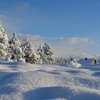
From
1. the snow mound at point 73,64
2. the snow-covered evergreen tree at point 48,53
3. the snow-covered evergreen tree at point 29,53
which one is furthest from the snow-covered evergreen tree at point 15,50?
the snow mound at point 73,64

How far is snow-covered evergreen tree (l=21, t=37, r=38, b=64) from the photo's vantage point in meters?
33.4

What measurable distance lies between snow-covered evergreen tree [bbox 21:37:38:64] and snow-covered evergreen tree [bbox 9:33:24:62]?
2772 mm

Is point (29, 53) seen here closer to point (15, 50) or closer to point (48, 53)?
point (15, 50)

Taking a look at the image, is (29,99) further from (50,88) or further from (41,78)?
(41,78)

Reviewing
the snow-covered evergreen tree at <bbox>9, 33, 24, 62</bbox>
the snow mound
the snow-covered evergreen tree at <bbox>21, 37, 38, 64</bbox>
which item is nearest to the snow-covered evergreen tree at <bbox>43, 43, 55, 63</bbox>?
the snow-covered evergreen tree at <bbox>21, 37, 38, 64</bbox>

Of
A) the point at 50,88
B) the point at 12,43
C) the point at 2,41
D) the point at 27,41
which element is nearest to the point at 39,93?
the point at 50,88

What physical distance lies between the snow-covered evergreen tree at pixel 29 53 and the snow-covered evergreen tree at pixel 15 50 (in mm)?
2772

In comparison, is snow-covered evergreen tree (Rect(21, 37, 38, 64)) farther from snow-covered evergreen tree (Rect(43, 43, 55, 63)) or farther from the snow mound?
the snow mound

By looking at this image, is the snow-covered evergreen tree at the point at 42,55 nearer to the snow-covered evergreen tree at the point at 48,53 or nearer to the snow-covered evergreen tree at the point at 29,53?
the snow-covered evergreen tree at the point at 48,53

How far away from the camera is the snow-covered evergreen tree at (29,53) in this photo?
33.4 metres

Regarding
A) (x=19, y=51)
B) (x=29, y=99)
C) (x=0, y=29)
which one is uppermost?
(x=0, y=29)

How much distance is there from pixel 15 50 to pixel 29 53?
452cm

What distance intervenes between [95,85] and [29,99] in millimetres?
1781

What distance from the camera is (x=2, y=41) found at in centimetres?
2844
